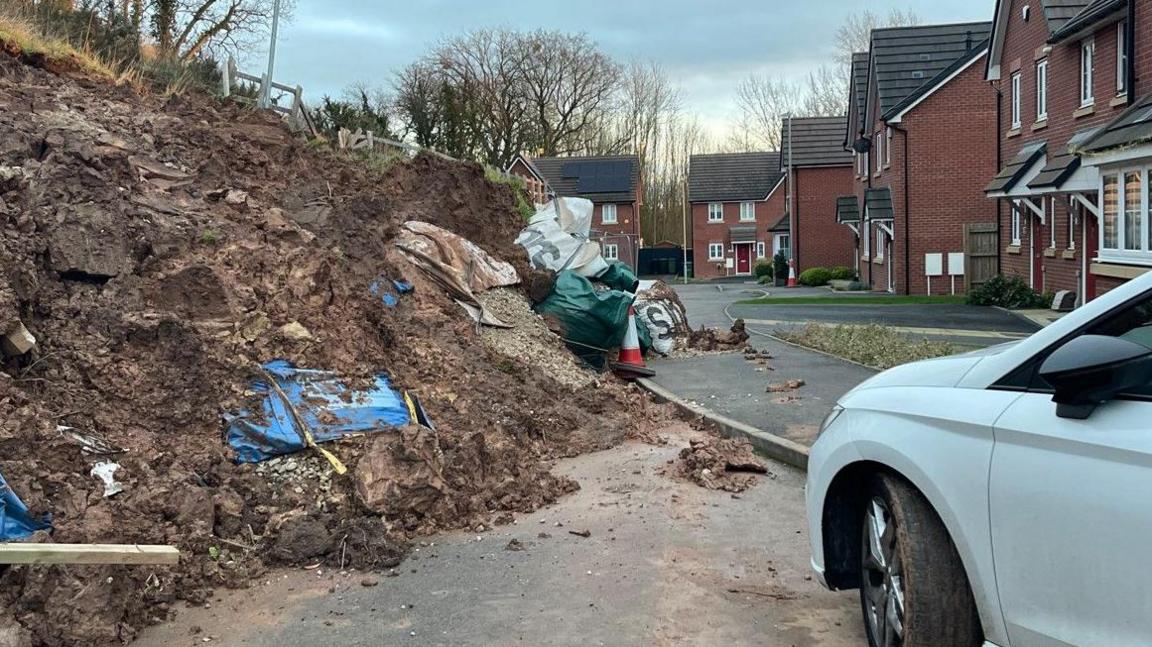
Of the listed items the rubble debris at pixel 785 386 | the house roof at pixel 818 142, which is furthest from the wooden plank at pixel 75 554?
the house roof at pixel 818 142

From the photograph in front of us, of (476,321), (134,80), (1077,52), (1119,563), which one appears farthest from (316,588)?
(1077,52)

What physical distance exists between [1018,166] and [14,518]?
22236mm

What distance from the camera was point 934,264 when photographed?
29250 mm

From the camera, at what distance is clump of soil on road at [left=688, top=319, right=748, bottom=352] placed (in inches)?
584

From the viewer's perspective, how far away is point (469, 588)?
5.18 meters

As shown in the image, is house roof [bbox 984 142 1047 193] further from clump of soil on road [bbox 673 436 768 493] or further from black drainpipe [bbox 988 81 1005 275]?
clump of soil on road [bbox 673 436 768 493]

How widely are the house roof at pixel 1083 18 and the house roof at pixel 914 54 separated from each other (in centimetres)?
1027

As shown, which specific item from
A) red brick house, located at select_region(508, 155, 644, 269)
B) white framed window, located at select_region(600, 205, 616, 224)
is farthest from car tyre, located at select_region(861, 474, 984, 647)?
white framed window, located at select_region(600, 205, 616, 224)

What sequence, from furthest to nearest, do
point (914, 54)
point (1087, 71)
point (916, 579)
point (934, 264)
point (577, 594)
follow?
point (914, 54), point (934, 264), point (1087, 71), point (577, 594), point (916, 579)

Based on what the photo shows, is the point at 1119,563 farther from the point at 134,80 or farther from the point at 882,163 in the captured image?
the point at 882,163

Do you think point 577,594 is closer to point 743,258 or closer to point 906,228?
point 906,228

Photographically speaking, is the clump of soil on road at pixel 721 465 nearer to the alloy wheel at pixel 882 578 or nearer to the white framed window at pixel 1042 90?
the alloy wheel at pixel 882 578

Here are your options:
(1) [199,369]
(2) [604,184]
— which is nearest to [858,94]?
(2) [604,184]

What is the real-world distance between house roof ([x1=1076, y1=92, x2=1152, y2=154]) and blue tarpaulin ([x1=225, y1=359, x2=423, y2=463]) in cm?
1180
